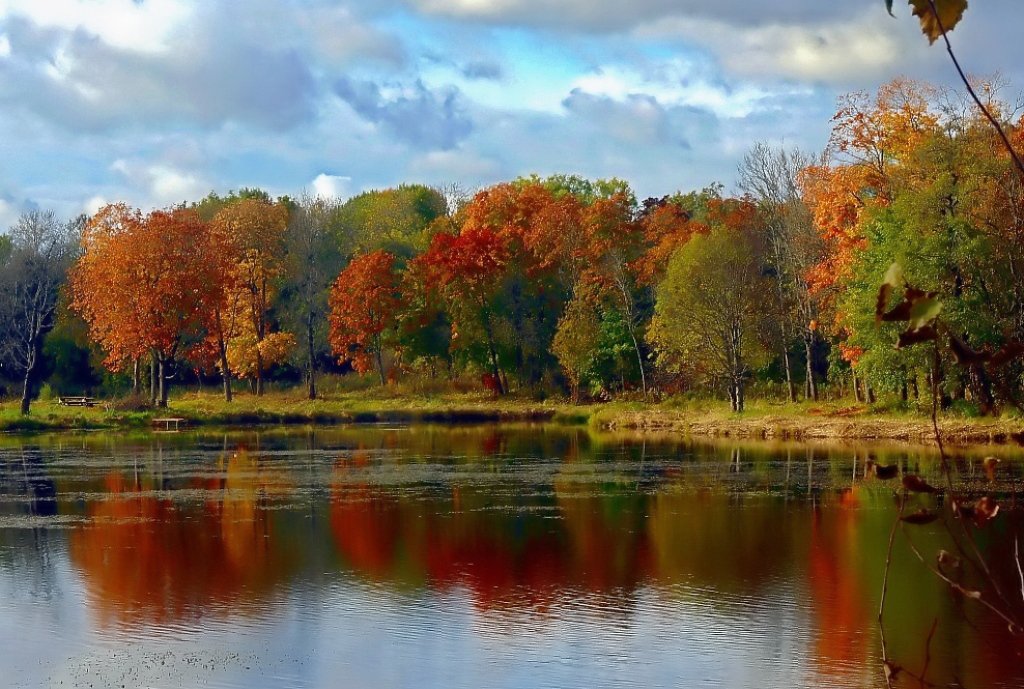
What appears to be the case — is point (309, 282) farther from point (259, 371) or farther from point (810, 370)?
point (810, 370)

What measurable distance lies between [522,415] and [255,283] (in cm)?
1760

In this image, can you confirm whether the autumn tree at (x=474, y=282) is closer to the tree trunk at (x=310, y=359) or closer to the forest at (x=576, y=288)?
the forest at (x=576, y=288)

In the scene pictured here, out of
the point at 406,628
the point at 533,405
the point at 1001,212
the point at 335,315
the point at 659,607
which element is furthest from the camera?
the point at 335,315

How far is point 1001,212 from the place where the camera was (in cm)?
3597

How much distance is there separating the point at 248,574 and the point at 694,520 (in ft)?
27.1

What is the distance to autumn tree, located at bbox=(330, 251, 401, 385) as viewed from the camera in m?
60.5

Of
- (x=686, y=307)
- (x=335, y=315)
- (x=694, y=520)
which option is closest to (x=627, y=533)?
(x=694, y=520)

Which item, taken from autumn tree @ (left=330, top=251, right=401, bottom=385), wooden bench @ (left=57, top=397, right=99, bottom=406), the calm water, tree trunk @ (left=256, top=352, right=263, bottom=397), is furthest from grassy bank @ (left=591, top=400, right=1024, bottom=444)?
wooden bench @ (left=57, top=397, right=99, bottom=406)

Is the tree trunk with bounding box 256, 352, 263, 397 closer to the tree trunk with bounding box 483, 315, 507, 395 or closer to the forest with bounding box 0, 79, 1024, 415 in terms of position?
the forest with bounding box 0, 79, 1024, 415

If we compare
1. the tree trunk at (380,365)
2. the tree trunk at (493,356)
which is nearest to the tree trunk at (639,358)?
the tree trunk at (493,356)

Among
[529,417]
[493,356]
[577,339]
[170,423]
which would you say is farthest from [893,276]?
[493,356]

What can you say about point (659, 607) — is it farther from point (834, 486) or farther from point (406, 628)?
point (834, 486)

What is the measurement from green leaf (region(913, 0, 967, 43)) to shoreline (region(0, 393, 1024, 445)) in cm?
3220

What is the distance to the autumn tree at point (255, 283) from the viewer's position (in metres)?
61.7
